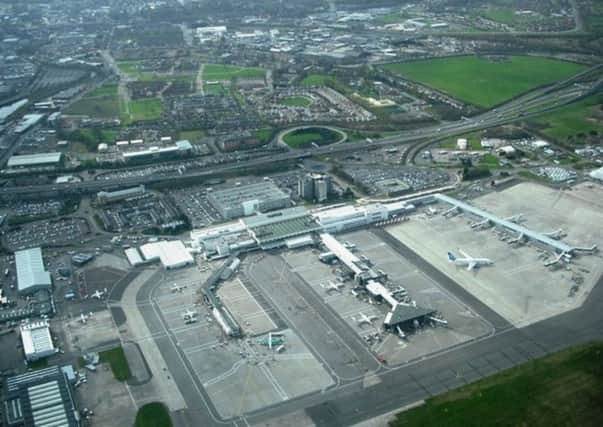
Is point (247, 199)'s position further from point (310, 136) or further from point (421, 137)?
point (421, 137)

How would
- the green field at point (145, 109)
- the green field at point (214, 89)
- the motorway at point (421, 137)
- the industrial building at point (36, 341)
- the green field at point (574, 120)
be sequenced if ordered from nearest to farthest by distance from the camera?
the industrial building at point (36, 341), the motorway at point (421, 137), the green field at point (574, 120), the green field at point (145, 109), the green field at point (214, 89)

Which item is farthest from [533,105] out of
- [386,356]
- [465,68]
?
[386,356]

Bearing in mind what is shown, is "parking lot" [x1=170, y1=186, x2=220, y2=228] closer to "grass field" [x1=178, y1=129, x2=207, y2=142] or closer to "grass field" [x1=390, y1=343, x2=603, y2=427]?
"grass field" [x1=178, y1=129, x2=207, y2=142]

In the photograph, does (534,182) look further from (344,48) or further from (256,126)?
(344,48)

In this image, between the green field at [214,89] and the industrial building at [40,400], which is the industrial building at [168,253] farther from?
the green field at [214,89]

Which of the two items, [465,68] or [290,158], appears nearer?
[290,158]

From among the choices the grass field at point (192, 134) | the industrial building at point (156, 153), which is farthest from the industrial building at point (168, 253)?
the grass field at point (192, 134)

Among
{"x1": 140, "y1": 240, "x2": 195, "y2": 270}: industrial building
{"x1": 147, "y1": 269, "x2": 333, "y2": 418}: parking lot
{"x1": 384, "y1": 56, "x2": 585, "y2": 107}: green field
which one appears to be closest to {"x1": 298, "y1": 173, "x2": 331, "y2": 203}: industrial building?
{"x1": 140, "y1": 240, "x2": 195, "y2": 270}: industrial building
